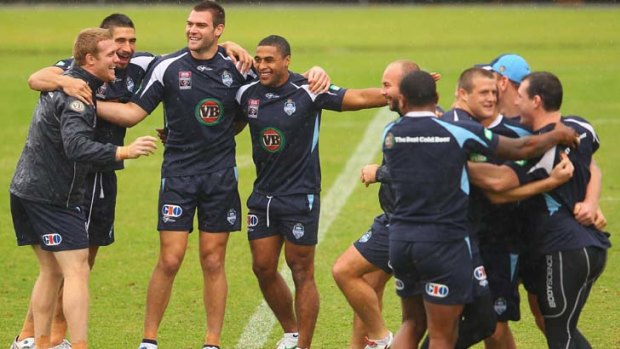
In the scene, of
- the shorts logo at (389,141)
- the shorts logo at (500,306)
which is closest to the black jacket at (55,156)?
the shorts logo at (389,141)

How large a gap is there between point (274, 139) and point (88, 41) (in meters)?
1.65

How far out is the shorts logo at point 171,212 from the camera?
31.6 ft

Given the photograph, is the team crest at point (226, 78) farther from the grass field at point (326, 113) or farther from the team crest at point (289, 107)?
the grass field at point (326, 113)

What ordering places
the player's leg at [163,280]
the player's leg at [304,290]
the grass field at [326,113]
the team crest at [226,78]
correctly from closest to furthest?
the player's leg at [163,280] < the player's leg at [304,290] < the team crest at [226,78] < the grass field at [326,113]

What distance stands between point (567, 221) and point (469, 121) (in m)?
1.01

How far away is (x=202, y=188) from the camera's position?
970cm

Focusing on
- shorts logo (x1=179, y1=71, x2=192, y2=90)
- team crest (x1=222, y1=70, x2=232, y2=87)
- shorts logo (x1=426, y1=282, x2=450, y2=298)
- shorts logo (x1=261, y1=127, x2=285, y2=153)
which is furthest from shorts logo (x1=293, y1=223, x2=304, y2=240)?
shorts logo (x1=426, y1=282, x2=450, y2=298)

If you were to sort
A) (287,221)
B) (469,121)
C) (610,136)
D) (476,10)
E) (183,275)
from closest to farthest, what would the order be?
(469,121), (287,221), (183,275), (610,136), (476,10)

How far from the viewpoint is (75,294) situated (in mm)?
8938

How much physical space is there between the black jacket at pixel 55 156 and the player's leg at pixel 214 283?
113 cm

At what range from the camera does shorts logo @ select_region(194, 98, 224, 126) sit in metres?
9.65

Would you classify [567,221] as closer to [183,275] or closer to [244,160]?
[183,275]

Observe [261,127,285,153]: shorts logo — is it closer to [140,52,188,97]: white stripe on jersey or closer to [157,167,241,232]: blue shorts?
[157,167,241,232]: blue shorts

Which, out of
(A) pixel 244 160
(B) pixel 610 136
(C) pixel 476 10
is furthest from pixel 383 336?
(C) pixel 476 10
